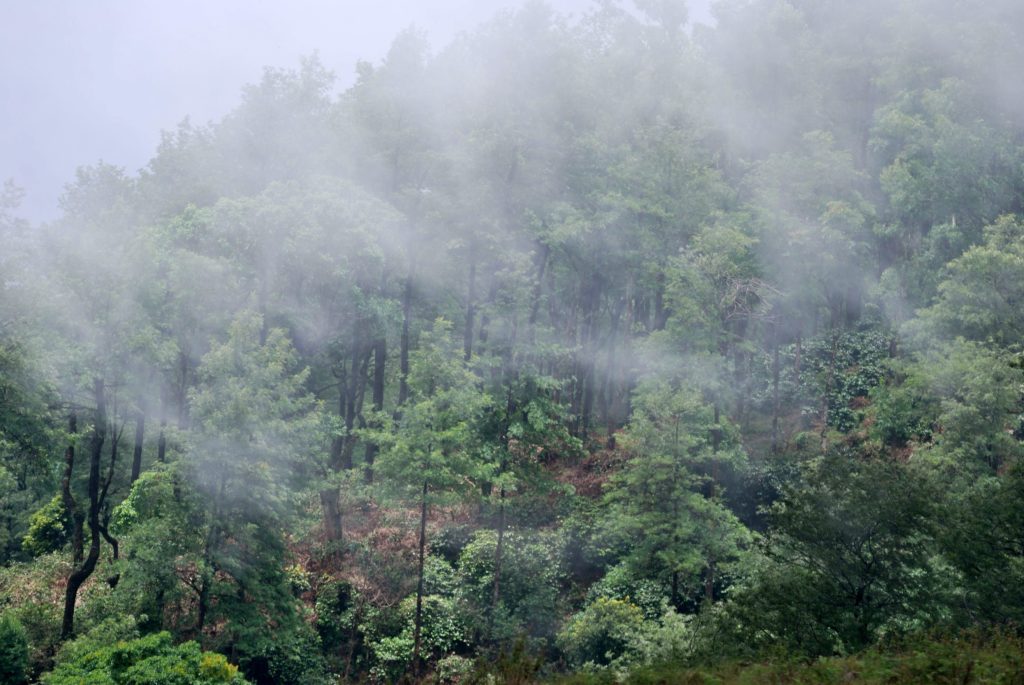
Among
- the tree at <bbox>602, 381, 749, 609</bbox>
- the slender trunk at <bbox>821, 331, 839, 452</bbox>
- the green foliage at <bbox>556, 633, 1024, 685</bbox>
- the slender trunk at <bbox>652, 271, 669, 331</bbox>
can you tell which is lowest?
the green foliage at <bbox>556, 633, 1024, 685</bbox>

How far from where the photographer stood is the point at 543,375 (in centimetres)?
2889

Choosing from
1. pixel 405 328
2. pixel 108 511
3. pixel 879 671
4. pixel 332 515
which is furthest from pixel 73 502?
pixel 879 671

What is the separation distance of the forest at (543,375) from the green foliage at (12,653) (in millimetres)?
117

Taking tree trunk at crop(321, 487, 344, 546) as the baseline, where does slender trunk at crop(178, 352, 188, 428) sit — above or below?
above

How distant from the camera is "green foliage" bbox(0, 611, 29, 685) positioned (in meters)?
20.1

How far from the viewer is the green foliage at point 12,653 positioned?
66.0 feet

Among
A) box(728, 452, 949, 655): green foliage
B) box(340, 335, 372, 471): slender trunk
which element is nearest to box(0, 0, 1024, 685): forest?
box(728, 452, 949, 655): green foliage

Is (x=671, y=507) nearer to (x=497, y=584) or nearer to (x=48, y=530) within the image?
(x=497, y=584)

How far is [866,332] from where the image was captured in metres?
37.6

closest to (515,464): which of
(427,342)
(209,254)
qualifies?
(427,342)

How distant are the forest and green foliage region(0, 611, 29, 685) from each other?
0.12 m

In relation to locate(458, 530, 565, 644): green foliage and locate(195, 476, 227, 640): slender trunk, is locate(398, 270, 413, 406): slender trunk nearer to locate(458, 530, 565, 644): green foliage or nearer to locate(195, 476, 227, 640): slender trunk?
locate(458, 530, 565, 644): green foliage

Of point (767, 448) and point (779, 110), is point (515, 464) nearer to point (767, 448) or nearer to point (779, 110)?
point (767, 448)

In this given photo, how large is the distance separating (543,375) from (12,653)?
56.8 ft
